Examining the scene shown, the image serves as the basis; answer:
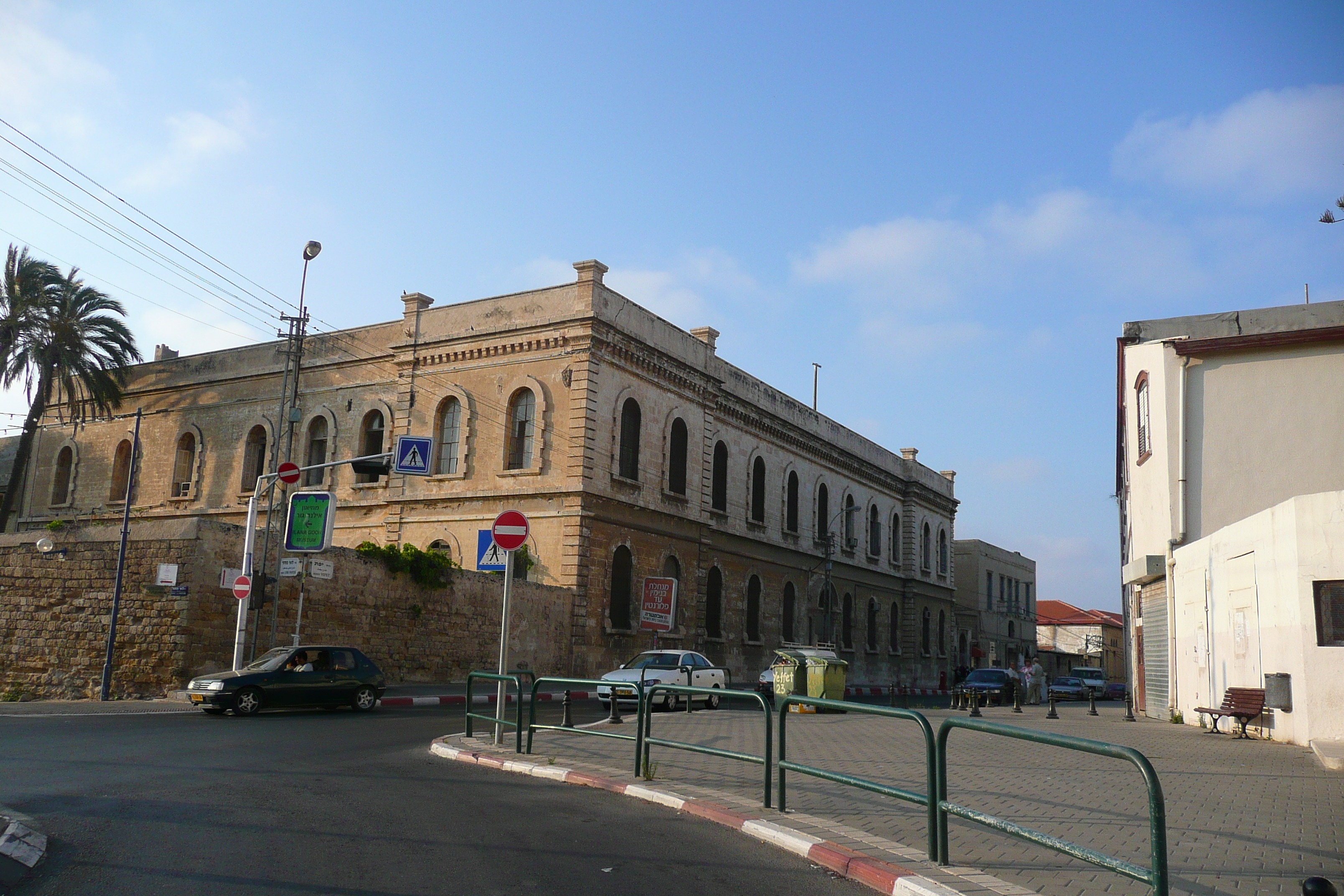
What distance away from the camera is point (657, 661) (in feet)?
77.8

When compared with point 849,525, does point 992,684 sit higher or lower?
lower

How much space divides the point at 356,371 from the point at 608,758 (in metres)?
26.9

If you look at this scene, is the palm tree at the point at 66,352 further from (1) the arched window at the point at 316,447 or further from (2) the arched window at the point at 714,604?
(2) the arched window at the point at 714,604

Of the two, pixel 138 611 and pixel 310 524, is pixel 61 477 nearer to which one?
pixel 138 611

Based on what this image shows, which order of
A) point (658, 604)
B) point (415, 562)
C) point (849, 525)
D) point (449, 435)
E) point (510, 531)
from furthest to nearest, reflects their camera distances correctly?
point (849, 525) < point (449, 435) < point (415, 562) < point (658, 604) < point (510, 531)

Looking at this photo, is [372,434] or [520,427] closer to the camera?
[520,427]

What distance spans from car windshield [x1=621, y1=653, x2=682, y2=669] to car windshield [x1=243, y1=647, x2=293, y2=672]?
7.58 m

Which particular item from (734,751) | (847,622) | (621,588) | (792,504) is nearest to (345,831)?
(734,751)

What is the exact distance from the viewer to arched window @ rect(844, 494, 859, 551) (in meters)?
47.3

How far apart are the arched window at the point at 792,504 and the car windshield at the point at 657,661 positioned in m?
19.1

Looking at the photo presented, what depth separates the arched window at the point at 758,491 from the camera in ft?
134

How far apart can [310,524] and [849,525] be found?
30343mm

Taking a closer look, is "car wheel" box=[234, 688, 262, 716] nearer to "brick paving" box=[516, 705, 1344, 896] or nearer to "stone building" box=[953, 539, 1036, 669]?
"brick paving" box=[516, 705, 1344, 896]

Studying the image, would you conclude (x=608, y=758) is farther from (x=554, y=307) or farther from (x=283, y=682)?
(x=554, y=307)
